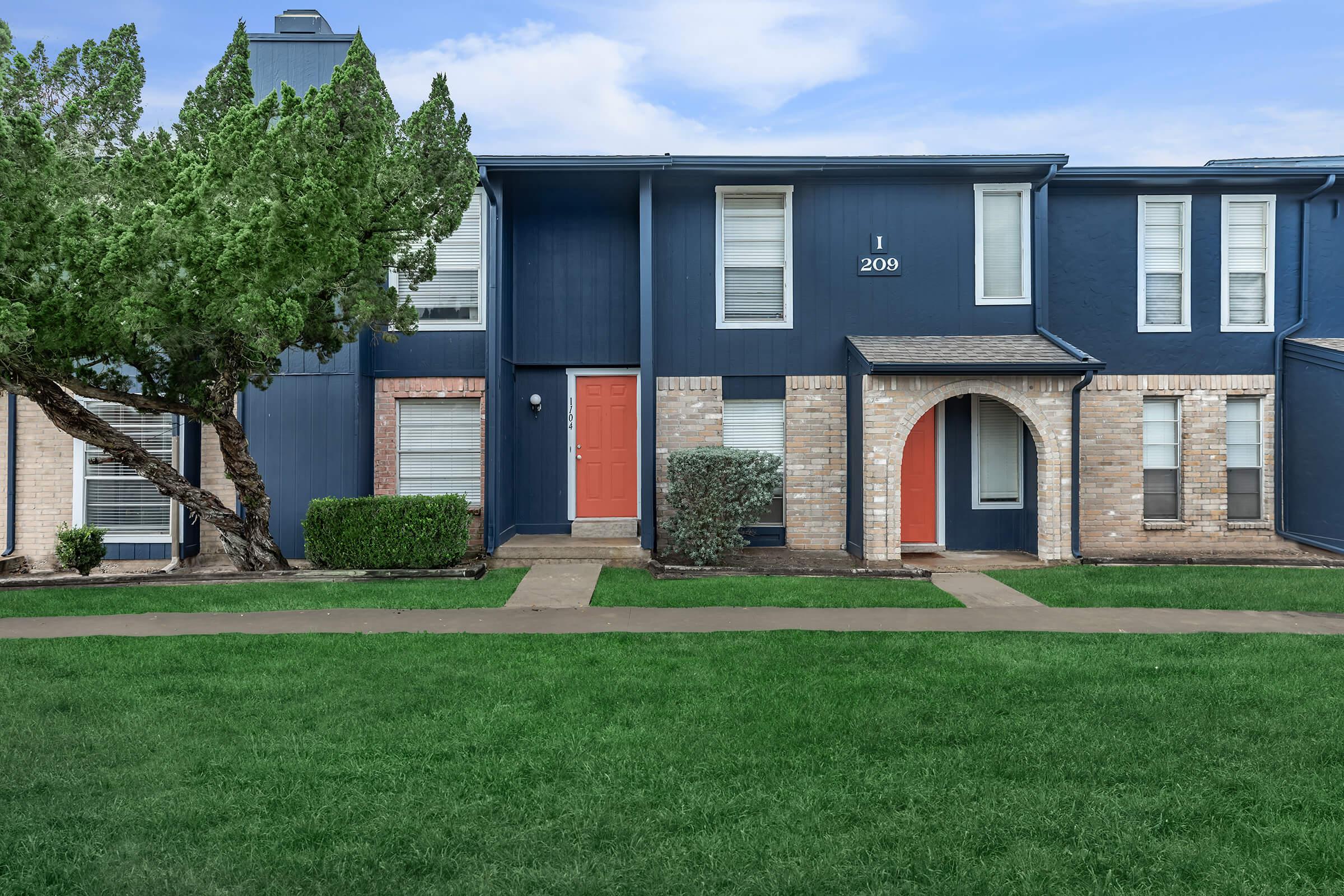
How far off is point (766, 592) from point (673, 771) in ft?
16.0

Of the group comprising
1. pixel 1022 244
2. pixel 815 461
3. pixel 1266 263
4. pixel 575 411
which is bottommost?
pixel 815 461

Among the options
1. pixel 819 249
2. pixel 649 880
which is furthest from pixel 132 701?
pixel 819 249

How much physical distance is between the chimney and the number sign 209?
8737 millimetres

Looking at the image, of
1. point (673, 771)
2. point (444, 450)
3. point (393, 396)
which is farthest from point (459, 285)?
point (673, 771)

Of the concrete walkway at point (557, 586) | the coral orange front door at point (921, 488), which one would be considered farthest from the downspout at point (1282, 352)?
the concrete walkway at point (557, 586)

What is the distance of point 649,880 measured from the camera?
3.09 meters

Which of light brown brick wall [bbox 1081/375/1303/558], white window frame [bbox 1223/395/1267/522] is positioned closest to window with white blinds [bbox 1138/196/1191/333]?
light brown brick wall [bbox 1081/375/1303/558]

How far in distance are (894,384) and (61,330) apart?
9432 millimetres

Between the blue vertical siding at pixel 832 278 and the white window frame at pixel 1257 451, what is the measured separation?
11.3 feet

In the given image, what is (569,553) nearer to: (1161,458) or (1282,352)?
(1161,458)

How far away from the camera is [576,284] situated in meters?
12.5

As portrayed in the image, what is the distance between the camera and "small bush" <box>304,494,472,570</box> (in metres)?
10.2

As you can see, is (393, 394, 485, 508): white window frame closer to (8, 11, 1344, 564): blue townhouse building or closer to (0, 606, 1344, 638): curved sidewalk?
(8, 11, 1344, 564): blue townhouse building

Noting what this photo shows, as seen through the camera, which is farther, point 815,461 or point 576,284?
point 576,284
